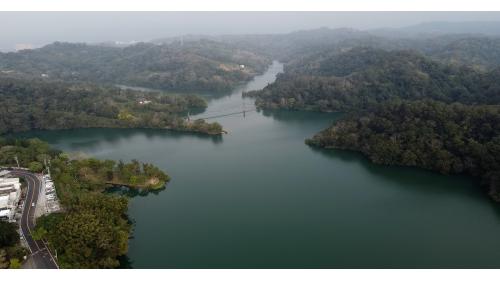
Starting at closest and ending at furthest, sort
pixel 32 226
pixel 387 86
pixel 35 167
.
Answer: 1. pixel 32 226
2. pixel 35 167
3. pixel 387 86

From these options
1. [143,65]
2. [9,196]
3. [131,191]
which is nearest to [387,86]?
[131,191]

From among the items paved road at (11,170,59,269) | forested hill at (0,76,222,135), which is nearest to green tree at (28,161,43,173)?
paved road at (11,170,59,269)

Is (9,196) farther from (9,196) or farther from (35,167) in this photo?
(35,167)

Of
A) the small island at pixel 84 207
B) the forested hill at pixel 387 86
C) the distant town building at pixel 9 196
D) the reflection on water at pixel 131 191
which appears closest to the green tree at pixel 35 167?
the small island at pixel 84 207

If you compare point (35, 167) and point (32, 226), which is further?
point (35, 167)

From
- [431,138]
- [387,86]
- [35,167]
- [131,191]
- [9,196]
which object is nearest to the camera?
[9,196]

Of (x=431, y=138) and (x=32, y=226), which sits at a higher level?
(x=431, y=138)
